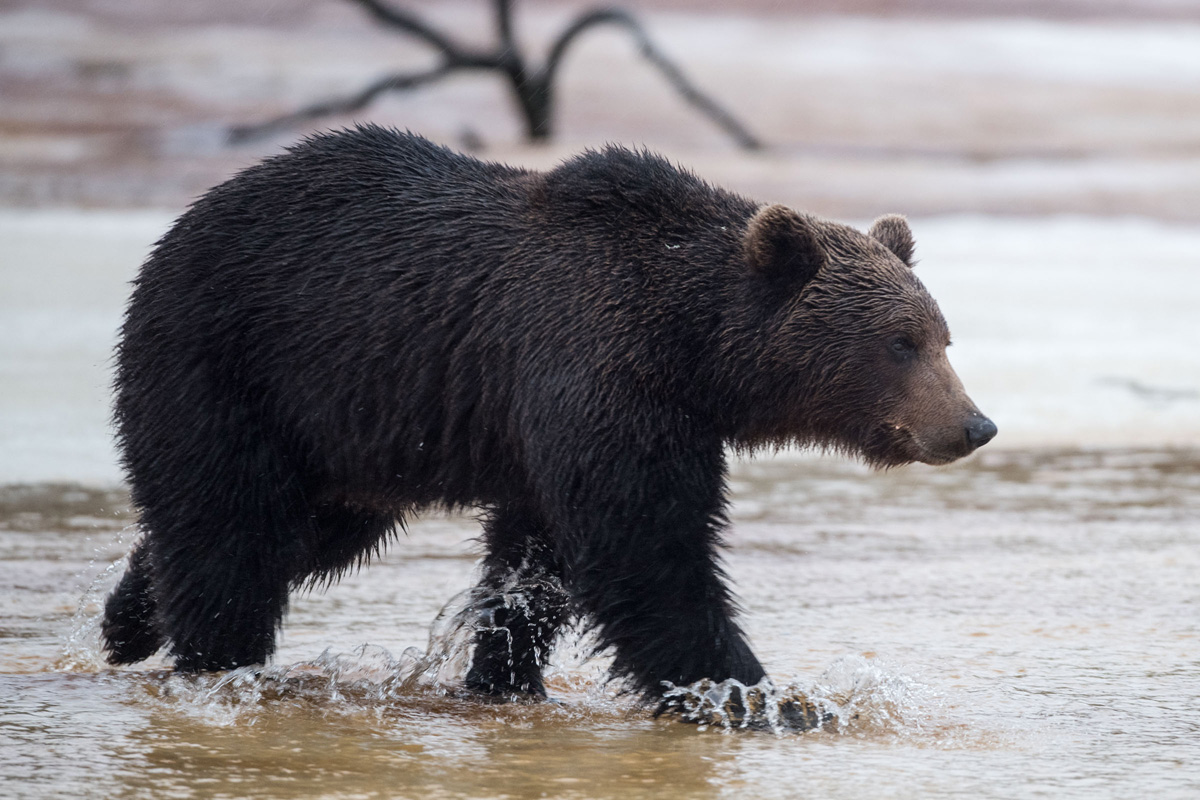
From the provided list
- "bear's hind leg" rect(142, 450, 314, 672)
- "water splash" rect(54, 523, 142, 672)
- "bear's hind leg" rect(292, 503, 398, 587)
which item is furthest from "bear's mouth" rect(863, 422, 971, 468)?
"water splash" rect(54, 523, 142, 672)

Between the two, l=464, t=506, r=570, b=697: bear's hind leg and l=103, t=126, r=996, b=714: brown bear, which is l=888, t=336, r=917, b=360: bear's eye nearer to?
l=103, t=126, r=996, b=714: brown bear

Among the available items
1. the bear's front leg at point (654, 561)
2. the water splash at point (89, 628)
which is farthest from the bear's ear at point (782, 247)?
the water splash at point (89, 628)

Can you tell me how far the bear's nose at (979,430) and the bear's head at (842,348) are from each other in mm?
63

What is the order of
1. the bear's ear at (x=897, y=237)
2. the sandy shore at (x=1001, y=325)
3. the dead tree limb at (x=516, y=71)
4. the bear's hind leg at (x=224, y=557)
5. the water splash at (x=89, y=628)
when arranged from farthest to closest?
1. the dead tree limb at (x=516, y=71)
2. the sandy shore at (x=1001, y=325)
3. the water splash at (x=89, y=628)
4. the bear's ear at (x=897, y=237)
5. the bear's hind leg at (x=224, y=557)

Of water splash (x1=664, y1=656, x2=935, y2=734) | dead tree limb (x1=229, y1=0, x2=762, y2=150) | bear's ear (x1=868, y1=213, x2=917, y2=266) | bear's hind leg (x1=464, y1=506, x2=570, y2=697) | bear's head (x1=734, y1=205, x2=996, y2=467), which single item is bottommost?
water splash (x1=664, y1=656, x2=935, y2=734)

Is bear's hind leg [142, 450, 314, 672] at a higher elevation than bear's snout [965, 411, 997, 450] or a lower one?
lower

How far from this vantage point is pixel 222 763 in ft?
12.9

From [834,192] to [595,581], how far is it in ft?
42.9

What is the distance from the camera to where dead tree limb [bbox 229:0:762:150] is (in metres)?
18.3

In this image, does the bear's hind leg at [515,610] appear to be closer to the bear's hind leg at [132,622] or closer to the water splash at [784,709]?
the water splash at [784,709]

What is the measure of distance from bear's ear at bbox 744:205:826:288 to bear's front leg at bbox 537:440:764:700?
1.73 feet

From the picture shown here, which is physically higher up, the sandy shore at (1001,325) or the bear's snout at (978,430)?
the sandy shore at (1001,325)

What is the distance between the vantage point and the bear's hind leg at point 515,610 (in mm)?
4973

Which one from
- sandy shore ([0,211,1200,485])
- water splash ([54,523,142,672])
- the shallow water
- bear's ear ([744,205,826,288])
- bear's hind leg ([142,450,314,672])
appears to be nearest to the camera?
the shallow water
